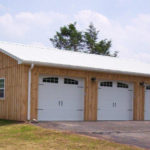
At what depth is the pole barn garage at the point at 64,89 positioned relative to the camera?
1412 centimetres

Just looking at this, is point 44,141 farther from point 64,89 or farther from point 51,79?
point 64,89

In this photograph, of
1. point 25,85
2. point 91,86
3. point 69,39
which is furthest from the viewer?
point 69,39

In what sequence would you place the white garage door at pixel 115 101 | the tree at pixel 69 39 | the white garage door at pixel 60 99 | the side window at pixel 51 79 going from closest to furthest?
the white garage door at pixel 60 99, the side window at pixel 51 79, the white garage door at pixel 115 101, the tree at pixel 69 39

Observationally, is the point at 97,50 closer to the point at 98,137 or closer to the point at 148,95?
the point at 148,95

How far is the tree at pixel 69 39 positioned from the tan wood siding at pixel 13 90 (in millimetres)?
A: 26713

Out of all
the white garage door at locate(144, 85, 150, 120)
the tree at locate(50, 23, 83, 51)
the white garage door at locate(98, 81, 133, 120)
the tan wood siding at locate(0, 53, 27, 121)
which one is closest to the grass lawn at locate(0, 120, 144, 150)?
the tan wood siding at locate(0, 53, 27, 121)

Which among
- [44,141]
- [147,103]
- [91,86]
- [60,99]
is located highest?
[91,86]

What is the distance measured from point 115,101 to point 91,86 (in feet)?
6.62

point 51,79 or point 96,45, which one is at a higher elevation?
point 96,45

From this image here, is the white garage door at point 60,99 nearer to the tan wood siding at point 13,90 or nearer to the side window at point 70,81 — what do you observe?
the side window at point 70,81

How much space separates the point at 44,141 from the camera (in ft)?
31.5

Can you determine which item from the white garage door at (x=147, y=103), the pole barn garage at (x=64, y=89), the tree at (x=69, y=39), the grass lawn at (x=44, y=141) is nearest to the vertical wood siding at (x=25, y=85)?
the pole barn garage at (x=64, y=89)

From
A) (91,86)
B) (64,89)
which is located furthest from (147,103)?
(64,89)

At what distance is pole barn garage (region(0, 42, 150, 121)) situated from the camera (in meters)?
14.1
